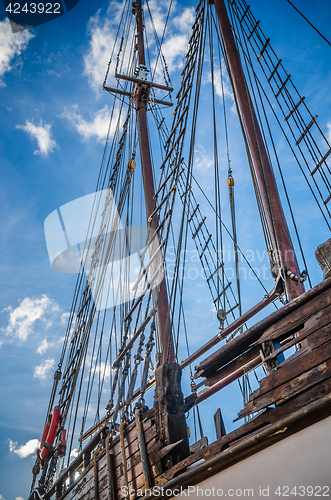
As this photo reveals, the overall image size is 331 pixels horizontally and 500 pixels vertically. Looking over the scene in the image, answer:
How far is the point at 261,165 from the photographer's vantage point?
570 cm

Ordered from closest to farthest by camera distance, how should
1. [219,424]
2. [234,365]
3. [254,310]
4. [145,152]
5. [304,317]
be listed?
[304,317], [234,365], [219,424], [254,310], [145,152]

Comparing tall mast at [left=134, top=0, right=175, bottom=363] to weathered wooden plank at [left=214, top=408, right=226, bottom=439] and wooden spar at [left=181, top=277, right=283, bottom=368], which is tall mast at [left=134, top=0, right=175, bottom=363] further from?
weathered wooden plank at [left=214, top=408, right=226, bottom=439]

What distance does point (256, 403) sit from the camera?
2.71 meters

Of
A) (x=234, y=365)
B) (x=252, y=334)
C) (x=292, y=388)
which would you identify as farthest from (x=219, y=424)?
(x=292, y=388)

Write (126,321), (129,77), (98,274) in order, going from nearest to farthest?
(126,321) → (98,274) → (129,77)

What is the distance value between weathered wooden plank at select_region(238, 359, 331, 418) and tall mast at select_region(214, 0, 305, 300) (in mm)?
2575

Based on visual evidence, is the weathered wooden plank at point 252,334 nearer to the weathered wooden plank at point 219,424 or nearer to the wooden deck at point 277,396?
the wooden deck at point 277,396

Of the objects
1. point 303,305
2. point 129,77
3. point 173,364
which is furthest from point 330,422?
point 129,77

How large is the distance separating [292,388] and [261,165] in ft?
12.9

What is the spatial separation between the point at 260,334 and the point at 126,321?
16.9ft

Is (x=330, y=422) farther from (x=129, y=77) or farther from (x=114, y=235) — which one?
(x=129, y=77)

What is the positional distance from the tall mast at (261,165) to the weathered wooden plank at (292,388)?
257 centimetres

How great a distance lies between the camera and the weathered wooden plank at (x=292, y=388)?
7.97ft

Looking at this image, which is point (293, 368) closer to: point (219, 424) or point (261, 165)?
point (219, 424)
